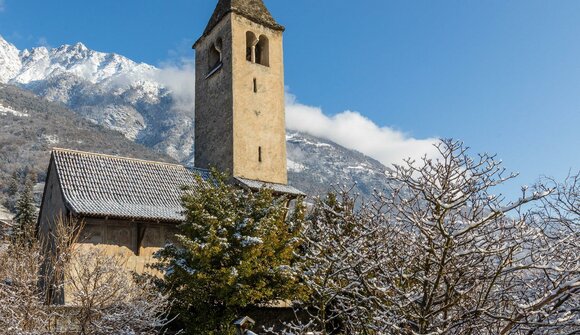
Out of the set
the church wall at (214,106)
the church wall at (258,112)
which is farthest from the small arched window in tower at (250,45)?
the church wall at (214,106)

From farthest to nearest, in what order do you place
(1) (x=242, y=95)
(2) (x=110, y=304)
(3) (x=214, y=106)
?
(3) (x=214, y=106)
(1) (x=242, y=95)
(2) (x=110, y=304)

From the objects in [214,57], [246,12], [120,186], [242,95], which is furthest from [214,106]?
[120,186]

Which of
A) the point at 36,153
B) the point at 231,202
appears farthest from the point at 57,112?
the point at 231,202

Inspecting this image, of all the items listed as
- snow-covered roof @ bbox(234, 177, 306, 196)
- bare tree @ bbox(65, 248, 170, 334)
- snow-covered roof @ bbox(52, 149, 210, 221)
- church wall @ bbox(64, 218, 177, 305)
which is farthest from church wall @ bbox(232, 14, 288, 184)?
bare tree @ bbox(65, 248, 170, 334)

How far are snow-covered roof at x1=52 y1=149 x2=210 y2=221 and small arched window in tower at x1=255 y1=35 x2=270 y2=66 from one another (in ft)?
22.0

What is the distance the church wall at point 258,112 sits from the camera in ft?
76.1

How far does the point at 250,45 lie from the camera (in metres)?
25.1

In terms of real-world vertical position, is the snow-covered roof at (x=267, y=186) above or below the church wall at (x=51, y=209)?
above

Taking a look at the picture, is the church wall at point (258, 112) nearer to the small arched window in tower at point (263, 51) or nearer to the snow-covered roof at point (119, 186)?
the small arched window in tower at point (263, 51)

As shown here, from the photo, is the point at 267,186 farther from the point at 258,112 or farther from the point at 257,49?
the point at 257,49

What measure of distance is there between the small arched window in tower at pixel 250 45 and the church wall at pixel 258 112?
26 cm

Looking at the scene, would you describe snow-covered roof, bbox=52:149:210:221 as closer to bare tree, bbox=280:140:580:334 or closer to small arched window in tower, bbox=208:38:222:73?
small arched window in tower, bbox=208:38:222:73

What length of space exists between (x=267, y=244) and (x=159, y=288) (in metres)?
2.97

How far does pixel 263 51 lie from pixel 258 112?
11.2ft
